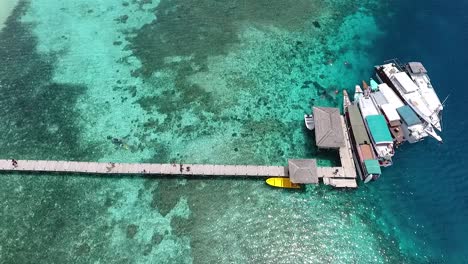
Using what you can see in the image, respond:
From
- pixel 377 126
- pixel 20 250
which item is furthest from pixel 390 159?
pixel 20 250

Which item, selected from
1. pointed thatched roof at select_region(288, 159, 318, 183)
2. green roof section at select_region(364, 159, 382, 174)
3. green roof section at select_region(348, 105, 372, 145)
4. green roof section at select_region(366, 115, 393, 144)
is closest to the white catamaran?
green roof section at select_region(366, 115, 393, 144)

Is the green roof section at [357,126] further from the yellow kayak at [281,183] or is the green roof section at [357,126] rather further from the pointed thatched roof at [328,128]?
the yellow kayak at [281,183]

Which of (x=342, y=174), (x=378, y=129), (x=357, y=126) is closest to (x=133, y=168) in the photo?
(x=342, y=174)

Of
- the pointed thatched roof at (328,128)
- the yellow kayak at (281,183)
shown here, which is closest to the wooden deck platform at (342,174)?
the pointed thatched roof at (328,128)

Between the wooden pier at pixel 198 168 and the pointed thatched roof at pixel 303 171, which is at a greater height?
the pointed thatched roof at pixel 303 171

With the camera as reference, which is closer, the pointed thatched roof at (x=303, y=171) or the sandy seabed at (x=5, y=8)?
the pointed thatched roof at (x=303, y=171)

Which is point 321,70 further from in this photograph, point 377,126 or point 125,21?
point 125,21
